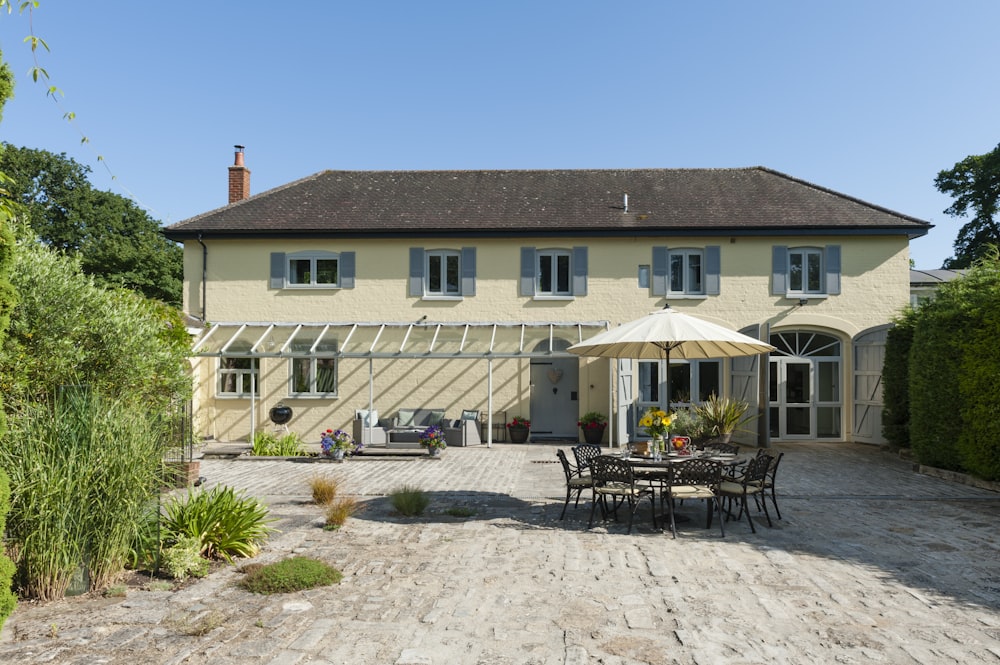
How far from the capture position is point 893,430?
1400 cm

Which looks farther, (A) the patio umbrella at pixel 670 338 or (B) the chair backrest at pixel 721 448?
(B) the chair backrest at pixel 721 448

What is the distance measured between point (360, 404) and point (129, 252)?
2017 centimetres

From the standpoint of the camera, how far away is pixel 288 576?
5.44 metres

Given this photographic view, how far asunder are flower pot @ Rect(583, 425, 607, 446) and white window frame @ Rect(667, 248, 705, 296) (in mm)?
3899

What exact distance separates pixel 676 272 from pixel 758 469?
9844 millimetres

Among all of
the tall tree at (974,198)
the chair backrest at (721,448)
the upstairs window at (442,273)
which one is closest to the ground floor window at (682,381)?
the upstairs window at (442,273)

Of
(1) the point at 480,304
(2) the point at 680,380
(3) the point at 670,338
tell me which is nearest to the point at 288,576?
(3) the point at 670,338

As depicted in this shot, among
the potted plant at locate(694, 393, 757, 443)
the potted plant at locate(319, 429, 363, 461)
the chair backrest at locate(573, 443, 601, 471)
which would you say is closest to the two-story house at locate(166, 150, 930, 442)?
the potted plant at locate(694, 393, 757, 443)

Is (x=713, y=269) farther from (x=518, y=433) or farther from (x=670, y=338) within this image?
(x=670, y=338)

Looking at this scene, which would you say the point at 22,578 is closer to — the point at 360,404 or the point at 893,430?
the point at 360,404

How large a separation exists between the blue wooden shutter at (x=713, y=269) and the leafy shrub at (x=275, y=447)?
33.4ft

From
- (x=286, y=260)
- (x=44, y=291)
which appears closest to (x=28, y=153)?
(x=286, y=260)

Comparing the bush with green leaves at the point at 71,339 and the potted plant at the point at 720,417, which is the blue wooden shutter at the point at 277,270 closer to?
the bush with green leaves at the point at 71,339

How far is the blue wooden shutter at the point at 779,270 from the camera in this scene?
1661 cm
